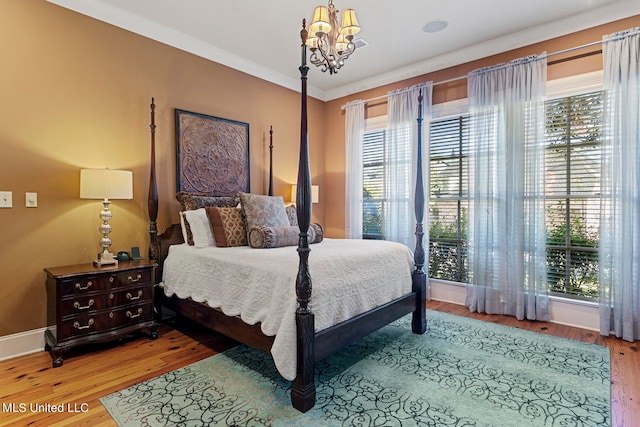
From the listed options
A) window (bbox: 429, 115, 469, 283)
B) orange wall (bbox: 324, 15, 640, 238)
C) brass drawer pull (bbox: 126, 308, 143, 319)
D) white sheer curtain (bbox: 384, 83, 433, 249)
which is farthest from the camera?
white sheer curtain (bbox: 384, 83, 433, 249)

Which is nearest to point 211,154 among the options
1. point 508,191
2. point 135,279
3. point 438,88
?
point 135,279

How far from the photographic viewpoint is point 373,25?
3.42 meters

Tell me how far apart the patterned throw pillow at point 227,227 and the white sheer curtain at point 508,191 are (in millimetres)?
2528

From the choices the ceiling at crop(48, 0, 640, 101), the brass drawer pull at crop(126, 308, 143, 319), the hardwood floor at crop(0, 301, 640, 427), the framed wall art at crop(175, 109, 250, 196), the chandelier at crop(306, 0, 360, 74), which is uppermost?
the ceiling at crop(48, 0, 640, 101)

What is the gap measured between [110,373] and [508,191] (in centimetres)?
388

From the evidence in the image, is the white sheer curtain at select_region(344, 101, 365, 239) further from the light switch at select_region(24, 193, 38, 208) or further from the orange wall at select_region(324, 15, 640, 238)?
the light switch at select_region(24, 193, 38, 208)

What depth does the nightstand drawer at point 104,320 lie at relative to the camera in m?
2.52

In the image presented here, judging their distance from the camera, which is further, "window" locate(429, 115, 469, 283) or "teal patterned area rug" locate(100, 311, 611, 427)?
"window" locate(429, 115, 469, 283)

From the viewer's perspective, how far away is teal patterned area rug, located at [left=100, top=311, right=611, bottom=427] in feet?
6.08

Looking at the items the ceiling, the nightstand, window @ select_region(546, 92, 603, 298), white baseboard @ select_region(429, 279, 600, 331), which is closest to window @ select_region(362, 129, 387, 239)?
the ceiling

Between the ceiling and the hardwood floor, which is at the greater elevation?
the ceiling

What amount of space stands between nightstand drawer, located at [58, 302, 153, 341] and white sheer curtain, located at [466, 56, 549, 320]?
3357mm

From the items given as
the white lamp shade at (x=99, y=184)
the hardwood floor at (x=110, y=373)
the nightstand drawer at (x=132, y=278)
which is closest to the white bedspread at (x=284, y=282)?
the nightstand drawer at (x=132, y=278)

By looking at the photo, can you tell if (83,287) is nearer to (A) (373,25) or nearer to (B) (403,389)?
(B) (403,389)
